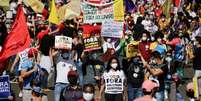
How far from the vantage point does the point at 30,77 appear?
1580 centimetres

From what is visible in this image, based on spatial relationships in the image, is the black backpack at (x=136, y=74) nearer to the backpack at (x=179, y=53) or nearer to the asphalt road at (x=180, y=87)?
the asphalt road at (x=180, y=87)

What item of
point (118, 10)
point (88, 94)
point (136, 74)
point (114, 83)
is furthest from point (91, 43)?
point (88, 94)

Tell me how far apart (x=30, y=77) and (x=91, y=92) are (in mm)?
3876

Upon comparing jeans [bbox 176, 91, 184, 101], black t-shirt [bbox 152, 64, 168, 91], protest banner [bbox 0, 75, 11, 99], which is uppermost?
black t-shirt [bbox 152, 64, 168, 91]

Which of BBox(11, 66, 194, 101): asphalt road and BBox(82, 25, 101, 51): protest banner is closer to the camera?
BBox(82, 25, 101, 51): protest banner

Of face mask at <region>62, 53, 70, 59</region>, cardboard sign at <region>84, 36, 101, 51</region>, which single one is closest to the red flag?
face mask at <region>62, 53, 70, 59</region>

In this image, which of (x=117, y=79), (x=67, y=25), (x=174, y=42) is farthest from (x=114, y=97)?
(x=174, y=42)

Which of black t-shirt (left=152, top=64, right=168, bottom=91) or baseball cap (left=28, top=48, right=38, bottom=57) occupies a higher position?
baseball cap (left=28, top=48, right=38, bottom=57)

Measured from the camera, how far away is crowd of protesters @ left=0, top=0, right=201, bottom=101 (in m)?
14.4

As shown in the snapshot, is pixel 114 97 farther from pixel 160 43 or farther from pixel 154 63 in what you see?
pixel 160 43

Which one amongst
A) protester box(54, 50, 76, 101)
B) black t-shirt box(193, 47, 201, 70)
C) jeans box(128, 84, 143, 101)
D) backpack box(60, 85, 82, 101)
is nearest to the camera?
backpack box(60, 85, 82, 101)

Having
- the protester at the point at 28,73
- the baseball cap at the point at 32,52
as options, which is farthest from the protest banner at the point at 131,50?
the protester at the point at 28,73

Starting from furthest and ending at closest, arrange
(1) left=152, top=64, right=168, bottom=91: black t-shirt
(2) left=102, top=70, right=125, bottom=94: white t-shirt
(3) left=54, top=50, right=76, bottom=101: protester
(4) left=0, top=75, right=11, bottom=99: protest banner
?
(1) left=152, top=64, right=168, bottom=91: black t-shirt
(3) left=54, top=50, right=76, bottom=101: protester
(2) left=102, top=70, right=125, bottom=94: white t-shirt
(4) left=0, top=75, right=11, bottom=99: protest banner

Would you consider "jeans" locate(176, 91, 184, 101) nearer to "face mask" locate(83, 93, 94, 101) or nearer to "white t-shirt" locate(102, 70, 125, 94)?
"white t-shirt" locate(102, 70, 125, 94)
